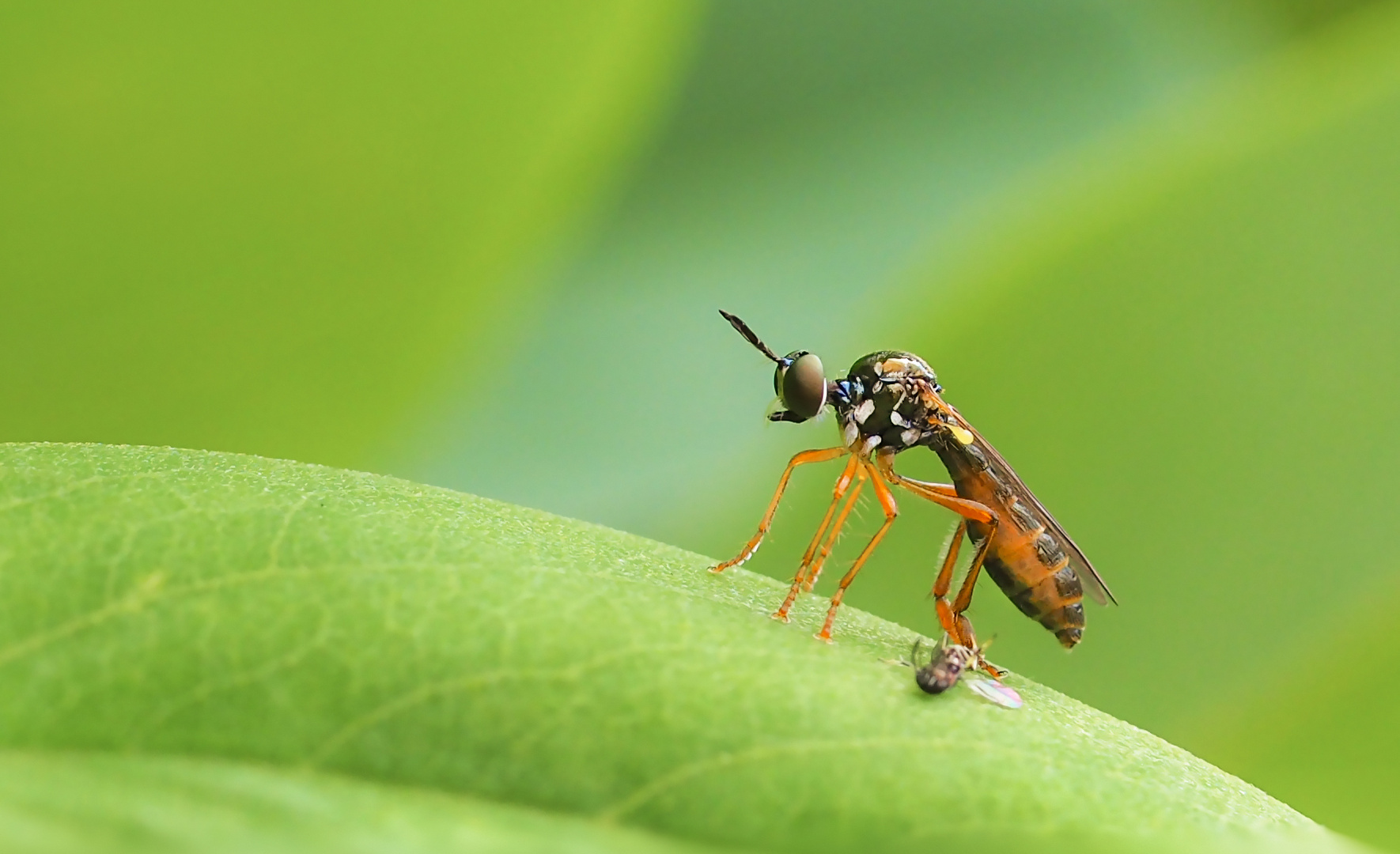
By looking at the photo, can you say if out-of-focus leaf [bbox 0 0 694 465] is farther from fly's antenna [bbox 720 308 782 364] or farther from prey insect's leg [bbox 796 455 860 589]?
prey insect's leg [bbox 796 455 860 589]

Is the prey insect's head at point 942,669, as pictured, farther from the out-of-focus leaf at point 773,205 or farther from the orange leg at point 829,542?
the out-of-focus leaf at point 773,205

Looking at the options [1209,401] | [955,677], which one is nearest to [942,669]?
[955,677]

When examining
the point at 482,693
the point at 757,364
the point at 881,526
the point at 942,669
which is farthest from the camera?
the point at 757,364

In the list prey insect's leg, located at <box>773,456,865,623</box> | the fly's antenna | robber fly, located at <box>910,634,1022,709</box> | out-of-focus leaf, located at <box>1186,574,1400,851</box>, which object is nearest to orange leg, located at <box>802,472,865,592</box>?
prey insect's leg, located at <box>773,456,865,623</box>

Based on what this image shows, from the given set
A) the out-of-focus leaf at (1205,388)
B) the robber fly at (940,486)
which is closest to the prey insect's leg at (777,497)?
the robber fly at (940,486)

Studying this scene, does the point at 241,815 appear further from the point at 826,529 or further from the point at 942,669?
the point at 826,529
